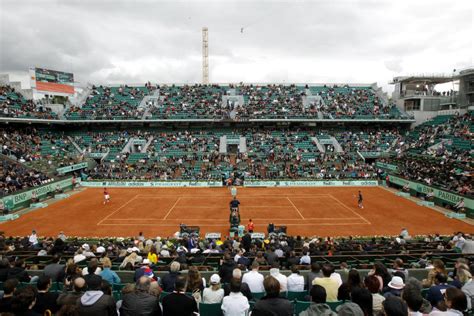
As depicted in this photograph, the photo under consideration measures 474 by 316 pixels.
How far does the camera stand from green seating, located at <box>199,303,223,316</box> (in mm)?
6031

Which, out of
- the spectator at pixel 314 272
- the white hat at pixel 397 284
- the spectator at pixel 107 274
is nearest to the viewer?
the white hat at pixel 397 284

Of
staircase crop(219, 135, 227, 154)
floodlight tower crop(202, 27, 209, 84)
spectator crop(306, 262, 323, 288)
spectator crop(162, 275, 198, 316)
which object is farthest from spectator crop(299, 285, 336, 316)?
floodlight tower crop(202, 27, 209, 84)

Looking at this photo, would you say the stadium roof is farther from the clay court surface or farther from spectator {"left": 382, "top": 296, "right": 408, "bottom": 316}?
spectator {"left": 382, "top": 296, "right": 408, "bottom": 316}

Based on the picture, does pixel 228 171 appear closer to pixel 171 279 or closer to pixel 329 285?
pixel 171 279

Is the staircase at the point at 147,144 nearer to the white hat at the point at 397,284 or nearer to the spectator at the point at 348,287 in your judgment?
the spectator at the point at 348,287

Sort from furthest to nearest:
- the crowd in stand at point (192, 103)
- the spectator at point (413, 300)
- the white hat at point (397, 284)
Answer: the crowd in stand at point (192, 103) < the white hat at point (397, 284) < the spectator at point (413, 300)

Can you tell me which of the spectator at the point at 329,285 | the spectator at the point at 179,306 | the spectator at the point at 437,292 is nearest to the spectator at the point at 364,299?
the spectator at the point at 329,285

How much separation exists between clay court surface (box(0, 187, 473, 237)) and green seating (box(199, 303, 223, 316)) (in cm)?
1675

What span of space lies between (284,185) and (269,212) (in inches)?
585

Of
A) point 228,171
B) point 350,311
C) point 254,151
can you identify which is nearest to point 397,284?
point 350,311

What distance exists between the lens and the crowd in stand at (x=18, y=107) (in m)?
45.7

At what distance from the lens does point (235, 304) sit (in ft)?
18.1

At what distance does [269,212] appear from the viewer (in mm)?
28578

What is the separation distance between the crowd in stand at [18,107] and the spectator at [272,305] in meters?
52.8
